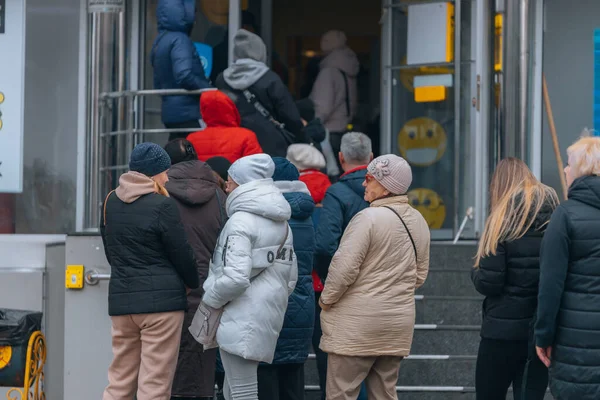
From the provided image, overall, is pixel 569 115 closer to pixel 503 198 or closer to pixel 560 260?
pixel 503 198

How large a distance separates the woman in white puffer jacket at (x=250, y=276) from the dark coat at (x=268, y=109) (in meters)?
2.52

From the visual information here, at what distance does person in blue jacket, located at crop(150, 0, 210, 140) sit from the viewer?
862 cm

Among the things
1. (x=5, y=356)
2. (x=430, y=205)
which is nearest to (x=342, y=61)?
(x=430, y=205)

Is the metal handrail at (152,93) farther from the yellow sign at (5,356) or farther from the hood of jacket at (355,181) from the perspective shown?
the yellow sign at (5,356)

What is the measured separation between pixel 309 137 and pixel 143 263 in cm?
313

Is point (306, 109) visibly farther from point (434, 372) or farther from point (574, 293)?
point (574, 293)

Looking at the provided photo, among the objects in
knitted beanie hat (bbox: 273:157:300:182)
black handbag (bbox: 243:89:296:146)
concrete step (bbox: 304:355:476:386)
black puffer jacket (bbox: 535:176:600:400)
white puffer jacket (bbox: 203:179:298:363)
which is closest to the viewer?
black puffer jacket (bbox: 535:176:600:400)

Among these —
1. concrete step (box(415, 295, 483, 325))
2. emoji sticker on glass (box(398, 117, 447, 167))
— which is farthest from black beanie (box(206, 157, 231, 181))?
emoji sticker on glass (box(398, 117, 447, 167))

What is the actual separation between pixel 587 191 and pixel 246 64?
3.89 metres

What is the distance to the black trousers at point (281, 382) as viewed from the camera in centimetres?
607

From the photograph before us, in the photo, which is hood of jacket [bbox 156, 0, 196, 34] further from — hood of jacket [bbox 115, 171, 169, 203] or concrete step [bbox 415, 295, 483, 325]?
hood of jacket [bbox 115, 171, 169, 203]

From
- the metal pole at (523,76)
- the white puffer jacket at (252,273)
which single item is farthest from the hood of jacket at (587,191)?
the metal pole at (523,76)

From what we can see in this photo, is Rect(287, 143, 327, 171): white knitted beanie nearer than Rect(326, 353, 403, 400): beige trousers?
No

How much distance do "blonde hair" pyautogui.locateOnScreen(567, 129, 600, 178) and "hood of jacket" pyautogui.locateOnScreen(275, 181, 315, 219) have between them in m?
1.65
